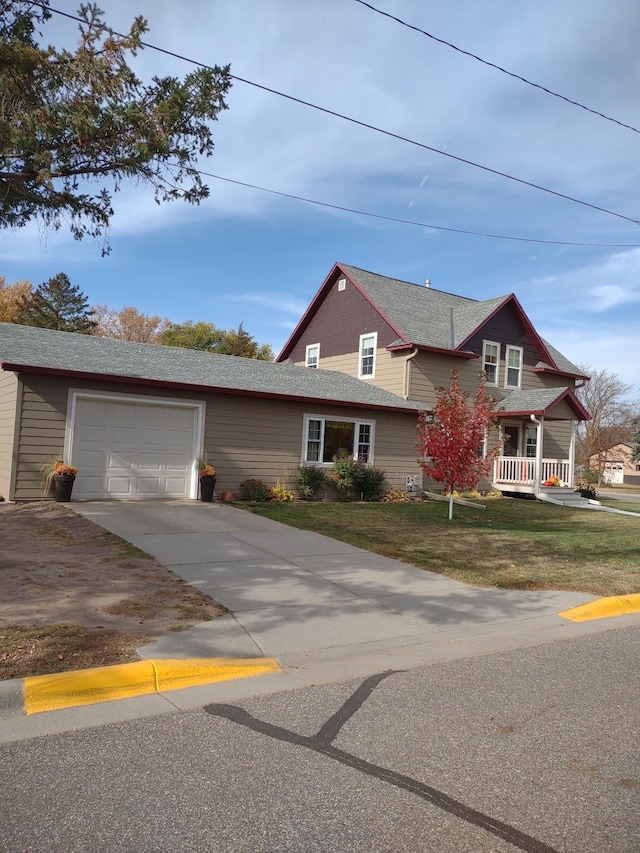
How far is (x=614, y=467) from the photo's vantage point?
64.6m

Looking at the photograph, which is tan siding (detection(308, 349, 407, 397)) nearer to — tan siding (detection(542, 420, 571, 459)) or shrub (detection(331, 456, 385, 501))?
shrub (detection(331, 456, 385, 501))

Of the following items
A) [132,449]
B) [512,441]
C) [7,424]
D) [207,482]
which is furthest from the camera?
[512,441]

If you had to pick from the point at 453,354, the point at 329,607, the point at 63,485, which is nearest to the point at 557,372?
the point at 453,354

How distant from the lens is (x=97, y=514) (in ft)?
42.1

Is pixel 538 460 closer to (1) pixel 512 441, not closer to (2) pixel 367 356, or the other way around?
(1) pixel 512 441

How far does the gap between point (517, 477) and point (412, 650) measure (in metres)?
18.6

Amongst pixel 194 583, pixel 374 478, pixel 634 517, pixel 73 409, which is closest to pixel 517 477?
pixel 634 517

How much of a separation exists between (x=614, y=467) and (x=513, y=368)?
4491 centimetres

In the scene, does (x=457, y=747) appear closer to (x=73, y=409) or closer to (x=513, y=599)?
(x=513, y=599)

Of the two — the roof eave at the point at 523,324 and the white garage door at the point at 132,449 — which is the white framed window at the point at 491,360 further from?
the white garage door at the point at 132,449

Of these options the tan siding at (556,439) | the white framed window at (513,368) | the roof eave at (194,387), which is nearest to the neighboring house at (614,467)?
the tan siding at (556,439)

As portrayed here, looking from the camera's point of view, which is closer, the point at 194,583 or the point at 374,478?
the point at 194,583

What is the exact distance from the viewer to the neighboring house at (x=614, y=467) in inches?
2170

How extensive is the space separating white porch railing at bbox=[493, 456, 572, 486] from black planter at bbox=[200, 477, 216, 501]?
461 inches
